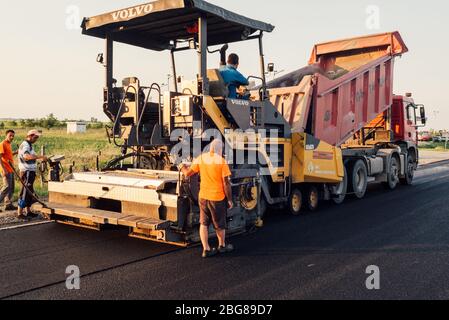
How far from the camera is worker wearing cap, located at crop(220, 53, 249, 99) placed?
21.4 feet

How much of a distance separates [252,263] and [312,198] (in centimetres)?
386

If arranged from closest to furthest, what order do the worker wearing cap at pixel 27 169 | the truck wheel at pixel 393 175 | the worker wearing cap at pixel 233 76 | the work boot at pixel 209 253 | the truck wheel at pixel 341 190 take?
the work boot at pixel 209 253 < the worker wearing cap at pixel 233 76 < the worker wearing cap at pixel 27 169 < the truck wheel at pixel 341 190 < the truck wheel at pixel 393 175

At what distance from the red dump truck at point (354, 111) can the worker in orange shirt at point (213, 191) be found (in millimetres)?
2793

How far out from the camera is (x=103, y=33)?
6.91m

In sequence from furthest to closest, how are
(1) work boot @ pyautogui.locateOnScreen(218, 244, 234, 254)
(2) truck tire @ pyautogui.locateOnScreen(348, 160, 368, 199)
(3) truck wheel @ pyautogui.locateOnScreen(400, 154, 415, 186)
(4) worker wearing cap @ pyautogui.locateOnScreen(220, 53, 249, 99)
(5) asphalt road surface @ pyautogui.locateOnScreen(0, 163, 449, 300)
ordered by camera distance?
1. (3) truck wheel @ pyautogui.locateOnScreen(400, 154, 415, 186)
2. (2) truck tire @ pyautogui.locateOnScreen(348, 160, 368, 199)
3. (4) worker wearing cap @ pyautogui.locateOnScreen(220, 53, 249, 99)
4. (1) work boot @ pyautogui.locateOnScreen(218, 244, 234, 254)
5. (5) asphalt road surface @ pyautogui.locateOnScreen(0, 163, 449, 300)

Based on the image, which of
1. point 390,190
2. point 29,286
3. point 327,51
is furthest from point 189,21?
point 390,190

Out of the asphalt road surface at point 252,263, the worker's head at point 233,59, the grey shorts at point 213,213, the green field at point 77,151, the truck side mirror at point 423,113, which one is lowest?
the asphalt road surface at point 252,263

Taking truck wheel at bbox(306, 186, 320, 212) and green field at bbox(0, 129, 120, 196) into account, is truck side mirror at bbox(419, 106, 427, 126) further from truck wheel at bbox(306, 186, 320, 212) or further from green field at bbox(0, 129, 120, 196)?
green field at bbox(0, 129, 120, 196)

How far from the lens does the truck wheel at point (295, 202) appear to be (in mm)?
8062

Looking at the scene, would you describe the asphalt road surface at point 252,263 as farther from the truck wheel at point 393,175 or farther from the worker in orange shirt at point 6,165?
the truck wheel at point 393,175

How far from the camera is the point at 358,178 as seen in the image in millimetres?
10477

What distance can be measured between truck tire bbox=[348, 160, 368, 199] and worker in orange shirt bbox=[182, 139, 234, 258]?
18.0ft

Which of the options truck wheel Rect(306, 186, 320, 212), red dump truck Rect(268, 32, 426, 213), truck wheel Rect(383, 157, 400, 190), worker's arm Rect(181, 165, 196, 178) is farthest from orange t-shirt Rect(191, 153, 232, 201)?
truck wheel Rect(383, 157, 400, 190)

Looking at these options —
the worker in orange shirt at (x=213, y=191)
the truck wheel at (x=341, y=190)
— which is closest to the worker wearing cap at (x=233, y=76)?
the worker in orange shirt at (x=213, y=191)
